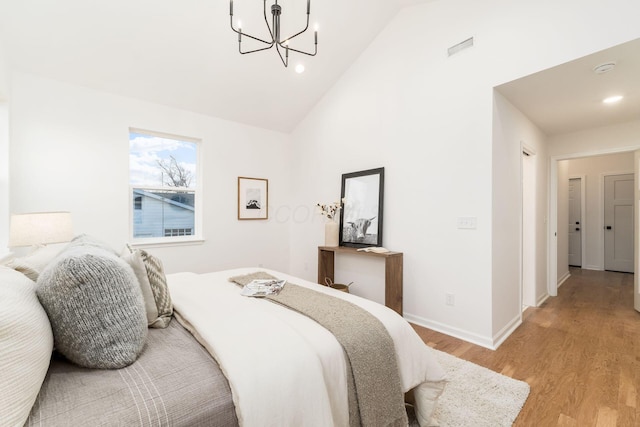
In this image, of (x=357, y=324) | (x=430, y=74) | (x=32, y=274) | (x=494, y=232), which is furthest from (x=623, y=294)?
(x=32, y=274)

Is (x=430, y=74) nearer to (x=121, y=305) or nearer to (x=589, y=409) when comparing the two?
(x=589, y=409)

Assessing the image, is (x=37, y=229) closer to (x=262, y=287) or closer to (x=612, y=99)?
(x=262, y=287)

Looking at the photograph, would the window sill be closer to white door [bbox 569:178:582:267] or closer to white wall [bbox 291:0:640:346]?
white wall [bbox 291:0:640:346]

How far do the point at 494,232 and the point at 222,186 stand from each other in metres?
3.38

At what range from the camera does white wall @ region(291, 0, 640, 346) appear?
2.30 metres

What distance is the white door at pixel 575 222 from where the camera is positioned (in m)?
5.88

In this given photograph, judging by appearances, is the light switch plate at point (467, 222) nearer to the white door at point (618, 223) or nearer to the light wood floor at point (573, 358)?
the light wood floor at point (573, 358)

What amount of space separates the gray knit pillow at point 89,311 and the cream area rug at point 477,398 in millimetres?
1573

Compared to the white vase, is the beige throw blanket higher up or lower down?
lower down

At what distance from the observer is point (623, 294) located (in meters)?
4.04

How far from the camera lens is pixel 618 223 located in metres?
5.49

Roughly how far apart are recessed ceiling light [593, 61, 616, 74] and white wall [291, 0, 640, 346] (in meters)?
0.25

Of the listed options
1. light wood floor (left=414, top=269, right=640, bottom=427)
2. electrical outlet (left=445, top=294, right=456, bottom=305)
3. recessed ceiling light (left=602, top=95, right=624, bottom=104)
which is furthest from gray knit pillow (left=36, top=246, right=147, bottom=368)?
recessed ceiling light (left=602, top=95, right=624, bottom=104)

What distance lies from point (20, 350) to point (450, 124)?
3.21 m
